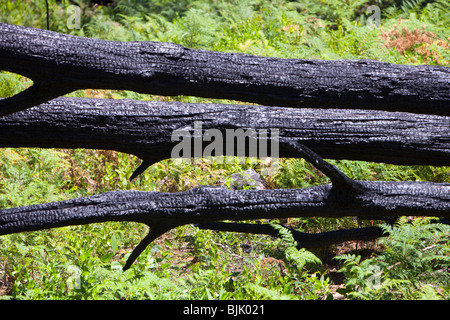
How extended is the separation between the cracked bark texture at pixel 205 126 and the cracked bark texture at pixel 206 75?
148 mm

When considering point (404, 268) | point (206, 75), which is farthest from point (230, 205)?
point (404, 268)

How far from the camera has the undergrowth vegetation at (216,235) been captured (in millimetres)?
4336

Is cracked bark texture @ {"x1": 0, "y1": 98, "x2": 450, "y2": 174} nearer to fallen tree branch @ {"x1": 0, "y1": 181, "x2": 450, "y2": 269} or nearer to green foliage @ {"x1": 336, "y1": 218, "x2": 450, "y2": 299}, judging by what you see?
fallen tree branch @ {"x1": 0, "y1": 181, "x2": 450, "y2": 269}

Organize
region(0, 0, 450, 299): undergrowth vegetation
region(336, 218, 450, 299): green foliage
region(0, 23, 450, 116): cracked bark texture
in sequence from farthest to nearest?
region(0, 0, 450, 299): undergrowth vegetation < region(336, 218, 450, 299): green foliage < region(0, 23, 450, 116): cracked bark texture

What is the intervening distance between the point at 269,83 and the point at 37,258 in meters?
3.12

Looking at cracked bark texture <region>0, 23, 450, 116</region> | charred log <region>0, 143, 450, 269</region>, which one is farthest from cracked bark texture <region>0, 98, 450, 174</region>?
charred log <region>0, 143, 450, 269</region>

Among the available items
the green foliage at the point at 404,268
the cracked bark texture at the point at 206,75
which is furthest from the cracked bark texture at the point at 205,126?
the green foliage at the point at 404,268

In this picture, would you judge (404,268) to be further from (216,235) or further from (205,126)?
(205,126)

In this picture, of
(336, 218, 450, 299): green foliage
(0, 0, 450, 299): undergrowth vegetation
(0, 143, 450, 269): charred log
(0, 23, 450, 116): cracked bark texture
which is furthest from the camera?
(0, 0, 450, 299): undergrowth vegetation

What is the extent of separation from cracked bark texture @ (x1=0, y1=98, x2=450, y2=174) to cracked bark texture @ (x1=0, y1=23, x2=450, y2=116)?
0.48 ft

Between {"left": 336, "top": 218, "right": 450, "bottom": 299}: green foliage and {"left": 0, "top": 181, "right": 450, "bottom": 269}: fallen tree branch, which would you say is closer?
{"left": 0, "top": 181, "right": 450, "bottom": 269}: fallen tree branch

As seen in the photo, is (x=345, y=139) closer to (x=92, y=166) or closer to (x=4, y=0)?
(x=92, y=166)

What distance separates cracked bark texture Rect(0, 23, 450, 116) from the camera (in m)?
3.19
